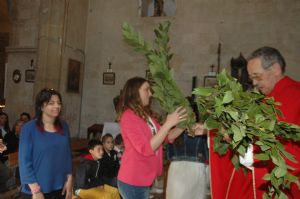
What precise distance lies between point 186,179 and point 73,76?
8748 millimetres

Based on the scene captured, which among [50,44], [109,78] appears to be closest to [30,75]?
[50,44]

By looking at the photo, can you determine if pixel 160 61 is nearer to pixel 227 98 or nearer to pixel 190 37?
pixel 227 98

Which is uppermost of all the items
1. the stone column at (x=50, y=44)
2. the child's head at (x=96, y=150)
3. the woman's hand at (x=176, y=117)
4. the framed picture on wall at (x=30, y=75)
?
the stone column at (x=50, y=44)

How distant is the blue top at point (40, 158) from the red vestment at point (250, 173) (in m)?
1.35

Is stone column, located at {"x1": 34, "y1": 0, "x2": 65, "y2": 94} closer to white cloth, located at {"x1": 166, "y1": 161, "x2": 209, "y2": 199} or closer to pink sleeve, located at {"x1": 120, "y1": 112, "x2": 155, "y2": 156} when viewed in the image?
white cloth, located at {"x1": 166, "y1": 161, "x2": 209, "y2": 199}

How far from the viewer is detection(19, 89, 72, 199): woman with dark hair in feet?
9.51

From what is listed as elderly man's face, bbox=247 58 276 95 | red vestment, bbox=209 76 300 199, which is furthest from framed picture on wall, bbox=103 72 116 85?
elderly man's face, bbox=247 58 276 95

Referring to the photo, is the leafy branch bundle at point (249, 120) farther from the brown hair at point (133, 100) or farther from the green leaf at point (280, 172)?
the brown hair at point (133, 100)

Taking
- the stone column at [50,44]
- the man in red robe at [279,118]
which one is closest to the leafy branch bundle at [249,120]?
the man in red robe at [279,118]

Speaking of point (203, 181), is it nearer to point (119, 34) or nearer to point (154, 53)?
point (154, 53)

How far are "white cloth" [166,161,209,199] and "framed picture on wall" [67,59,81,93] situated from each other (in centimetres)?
841

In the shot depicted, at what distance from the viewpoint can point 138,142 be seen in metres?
2.55

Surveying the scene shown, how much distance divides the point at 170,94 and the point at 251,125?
41.3 inches

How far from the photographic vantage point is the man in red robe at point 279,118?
2240 mm
